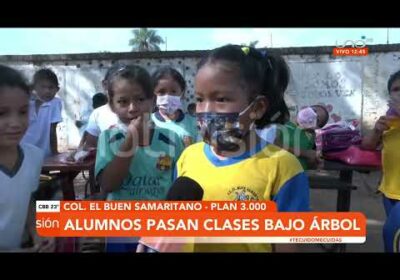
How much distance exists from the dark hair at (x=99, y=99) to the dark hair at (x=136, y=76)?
2.0 inches

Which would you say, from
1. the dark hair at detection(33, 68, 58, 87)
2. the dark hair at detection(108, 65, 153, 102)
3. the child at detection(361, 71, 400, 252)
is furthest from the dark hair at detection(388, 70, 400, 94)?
the dark hair at detection(33, 68, 58, 87)

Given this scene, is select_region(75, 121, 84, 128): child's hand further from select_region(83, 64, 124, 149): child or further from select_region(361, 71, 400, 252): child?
select_region(361, 71, 400, 252): child

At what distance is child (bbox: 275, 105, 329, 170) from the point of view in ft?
5.96

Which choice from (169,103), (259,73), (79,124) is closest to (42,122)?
(79,124)

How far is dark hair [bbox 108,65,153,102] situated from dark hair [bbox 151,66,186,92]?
0.04 metres

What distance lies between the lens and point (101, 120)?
6.15 feet

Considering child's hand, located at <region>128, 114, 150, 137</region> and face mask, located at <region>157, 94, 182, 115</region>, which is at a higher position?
face mask, located at <region>157, 94, 182, 115</region>

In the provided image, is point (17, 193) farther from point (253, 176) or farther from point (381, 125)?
point (381, 125)

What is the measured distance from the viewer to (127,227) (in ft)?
6.31

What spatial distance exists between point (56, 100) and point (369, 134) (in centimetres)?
147

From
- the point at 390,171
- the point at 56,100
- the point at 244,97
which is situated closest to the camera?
the point at 244,97

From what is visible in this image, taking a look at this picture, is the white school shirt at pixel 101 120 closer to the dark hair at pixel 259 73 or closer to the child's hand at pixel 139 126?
the child's hand at pixel 139 126
